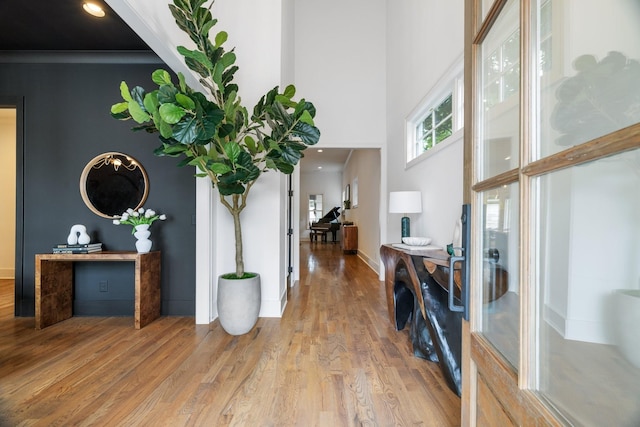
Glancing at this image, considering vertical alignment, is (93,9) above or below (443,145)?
above

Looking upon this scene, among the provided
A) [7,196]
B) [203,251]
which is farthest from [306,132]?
[7,196]

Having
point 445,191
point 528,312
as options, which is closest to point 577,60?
point 528,312

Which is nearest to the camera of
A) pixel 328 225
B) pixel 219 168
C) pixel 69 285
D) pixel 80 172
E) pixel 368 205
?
pixel 219 168

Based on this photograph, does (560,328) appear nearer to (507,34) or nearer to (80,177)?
(507,34)

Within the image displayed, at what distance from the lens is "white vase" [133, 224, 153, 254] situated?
3035 mm

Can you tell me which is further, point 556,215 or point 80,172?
point 80,172

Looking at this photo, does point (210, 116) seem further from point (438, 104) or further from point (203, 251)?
point (438, 104)

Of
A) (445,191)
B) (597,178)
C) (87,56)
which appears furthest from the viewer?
(87,56)

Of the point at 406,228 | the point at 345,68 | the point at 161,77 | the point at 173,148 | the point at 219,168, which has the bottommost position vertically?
the point at 406,228

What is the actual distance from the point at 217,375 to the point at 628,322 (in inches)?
87.5

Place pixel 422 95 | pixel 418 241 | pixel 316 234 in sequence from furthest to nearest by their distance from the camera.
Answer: pixel 316 234
pixel 422 95
pixel 418 241

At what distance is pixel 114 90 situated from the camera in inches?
132

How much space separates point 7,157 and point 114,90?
347 centimetres

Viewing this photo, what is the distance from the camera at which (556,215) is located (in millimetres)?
668
